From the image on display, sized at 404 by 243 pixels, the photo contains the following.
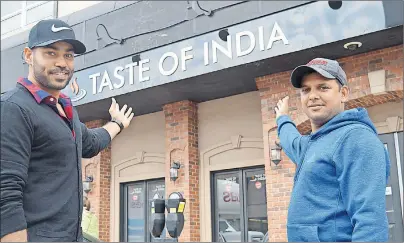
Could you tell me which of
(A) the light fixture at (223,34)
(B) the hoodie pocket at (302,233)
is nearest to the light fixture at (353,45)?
(A) the light fixture at (223,34)

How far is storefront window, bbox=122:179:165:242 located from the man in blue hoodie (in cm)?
783

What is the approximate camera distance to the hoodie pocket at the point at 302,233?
1.95 meters

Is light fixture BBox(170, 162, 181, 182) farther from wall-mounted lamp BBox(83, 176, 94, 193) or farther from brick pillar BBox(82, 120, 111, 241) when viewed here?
wall-mounted lamp BBox(83, 176, 94, 193)

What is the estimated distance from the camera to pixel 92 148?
2352mm

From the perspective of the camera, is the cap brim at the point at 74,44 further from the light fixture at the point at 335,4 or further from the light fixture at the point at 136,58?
the light fixture at the point at 136,58

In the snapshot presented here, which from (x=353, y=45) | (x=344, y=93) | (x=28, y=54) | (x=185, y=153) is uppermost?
(x=353, y=45)

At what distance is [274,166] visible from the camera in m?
7.55

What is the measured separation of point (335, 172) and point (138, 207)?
8559mm

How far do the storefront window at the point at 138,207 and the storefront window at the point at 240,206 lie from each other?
1.42 metres

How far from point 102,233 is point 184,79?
4265mm

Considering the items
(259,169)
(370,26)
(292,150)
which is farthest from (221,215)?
(292,150)

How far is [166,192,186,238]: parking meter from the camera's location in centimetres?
589

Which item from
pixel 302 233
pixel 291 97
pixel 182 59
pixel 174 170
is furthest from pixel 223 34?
pixel 302 233

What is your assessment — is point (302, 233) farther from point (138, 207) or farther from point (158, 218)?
point (138, 207)
